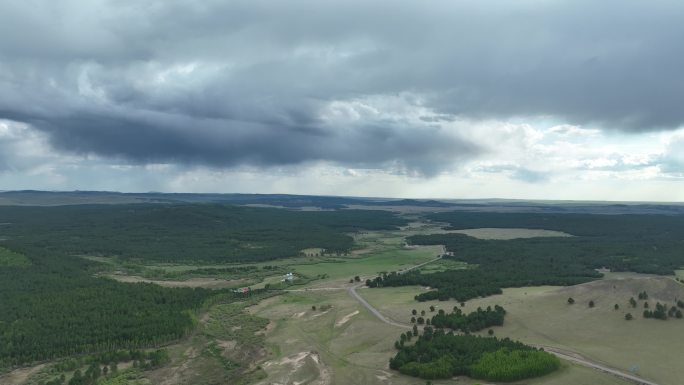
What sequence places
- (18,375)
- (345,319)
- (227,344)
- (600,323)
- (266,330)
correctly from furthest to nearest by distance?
(345,319) < (266,330) < (227,344) < (600,323) < (18,375)

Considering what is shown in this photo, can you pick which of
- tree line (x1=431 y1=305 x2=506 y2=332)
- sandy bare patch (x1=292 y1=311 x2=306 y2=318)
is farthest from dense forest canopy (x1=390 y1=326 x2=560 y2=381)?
sandy bare patch (x1=292 y1=311 x2=306 y2=318)

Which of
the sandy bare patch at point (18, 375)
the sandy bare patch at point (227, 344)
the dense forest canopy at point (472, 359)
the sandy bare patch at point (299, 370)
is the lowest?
the sandy bare patch at point (18, 375)

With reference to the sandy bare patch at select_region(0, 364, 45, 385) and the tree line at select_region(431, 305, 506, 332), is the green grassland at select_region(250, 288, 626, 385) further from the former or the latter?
the sandy bare patch at select_region(0, 364, 45, 385)

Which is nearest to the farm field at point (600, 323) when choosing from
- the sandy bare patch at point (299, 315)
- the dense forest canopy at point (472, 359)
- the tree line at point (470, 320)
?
the tree line at point (470, 320)

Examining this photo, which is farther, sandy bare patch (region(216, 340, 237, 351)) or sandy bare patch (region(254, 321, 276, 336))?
sandy bare patch (region(254, 321, 276, 336))

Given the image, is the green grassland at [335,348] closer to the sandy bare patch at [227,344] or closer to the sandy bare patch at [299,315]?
the sandy bare patch at [299,315]

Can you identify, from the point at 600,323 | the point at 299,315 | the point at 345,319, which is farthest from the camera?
the point at 299,315

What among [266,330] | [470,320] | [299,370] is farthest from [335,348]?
[470,320]

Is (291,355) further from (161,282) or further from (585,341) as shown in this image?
(161,282)

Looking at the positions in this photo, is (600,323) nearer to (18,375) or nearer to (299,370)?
(299,370)

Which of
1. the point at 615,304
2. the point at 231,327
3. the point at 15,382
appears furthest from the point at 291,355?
the point at 615,304

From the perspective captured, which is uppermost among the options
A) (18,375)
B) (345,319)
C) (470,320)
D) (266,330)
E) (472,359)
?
(470,320)
